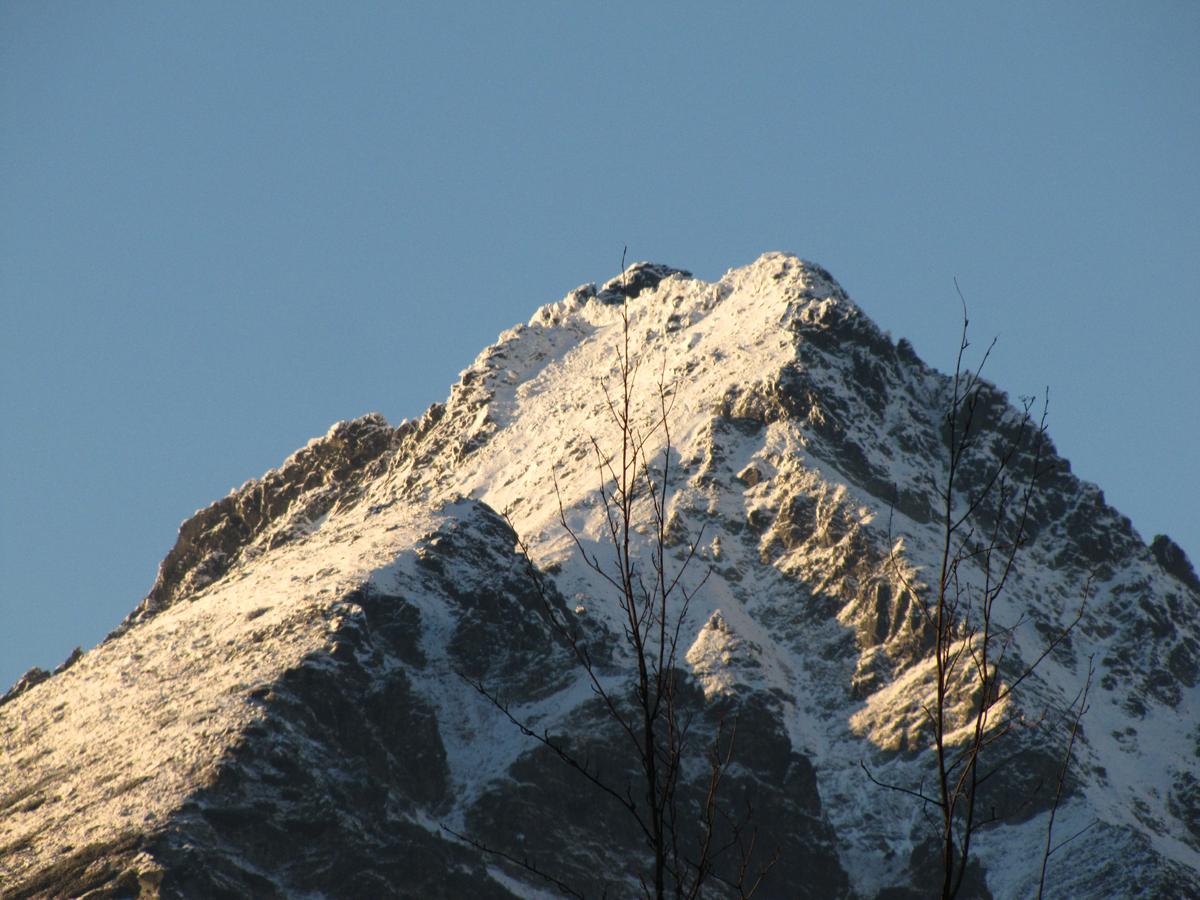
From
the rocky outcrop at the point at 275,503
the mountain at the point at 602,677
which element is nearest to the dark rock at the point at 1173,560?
the mountain at the point at 602,677

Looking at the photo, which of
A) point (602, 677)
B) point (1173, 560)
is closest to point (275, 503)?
point (602, 677)

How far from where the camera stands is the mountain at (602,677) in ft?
373

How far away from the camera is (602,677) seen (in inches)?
5197

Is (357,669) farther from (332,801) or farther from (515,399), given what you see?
(515,399)

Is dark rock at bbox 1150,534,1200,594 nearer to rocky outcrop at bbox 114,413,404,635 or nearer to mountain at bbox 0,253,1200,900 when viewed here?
mountain at bbox 0,253,1200,900

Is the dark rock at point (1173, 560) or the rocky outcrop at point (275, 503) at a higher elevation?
the rocky outcrop at point (275, 503)

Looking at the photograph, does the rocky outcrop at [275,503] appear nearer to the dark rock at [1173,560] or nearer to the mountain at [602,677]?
the mountain at [602,677]

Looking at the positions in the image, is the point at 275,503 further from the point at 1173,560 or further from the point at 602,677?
the point at 1173,560

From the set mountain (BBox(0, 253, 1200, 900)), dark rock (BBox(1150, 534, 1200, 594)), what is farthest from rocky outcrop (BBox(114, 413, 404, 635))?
dark rock (BBox(1150, 534, 1200, 594))

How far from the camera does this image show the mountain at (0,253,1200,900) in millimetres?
113750

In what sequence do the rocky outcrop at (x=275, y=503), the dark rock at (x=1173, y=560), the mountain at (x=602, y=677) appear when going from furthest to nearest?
1. the rocky outcrop at (x=275, y=503)
2. the dark rock at (x=1173, y=560)
3. the mountain at (x=602, y=677)

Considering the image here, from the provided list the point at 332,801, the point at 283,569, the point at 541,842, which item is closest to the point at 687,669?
the point at 541,842

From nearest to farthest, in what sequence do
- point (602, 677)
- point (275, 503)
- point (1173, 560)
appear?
point (602, 677), point (1173, 560), point (275, 503)

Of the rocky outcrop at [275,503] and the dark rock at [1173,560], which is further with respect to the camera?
the rocky outcrop at [275,503]
